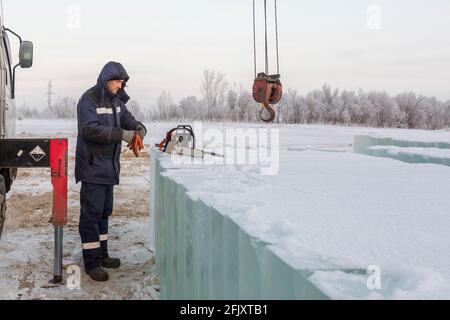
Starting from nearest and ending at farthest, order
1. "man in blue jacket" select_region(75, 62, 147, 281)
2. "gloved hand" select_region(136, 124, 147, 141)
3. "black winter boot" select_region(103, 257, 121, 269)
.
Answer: "man in blue jacket" select_region(75, 62, 147, 281)
"gloved hand" select_region(136, 124, 147, 141)
"black winter boot" select_region(103, 257, 121, 269)

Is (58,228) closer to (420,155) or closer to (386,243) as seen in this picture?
(386,243)

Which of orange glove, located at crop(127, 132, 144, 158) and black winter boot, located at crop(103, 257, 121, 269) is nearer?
orange glove, located at crop(127, 132, 144, 158)

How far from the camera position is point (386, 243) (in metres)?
2.09

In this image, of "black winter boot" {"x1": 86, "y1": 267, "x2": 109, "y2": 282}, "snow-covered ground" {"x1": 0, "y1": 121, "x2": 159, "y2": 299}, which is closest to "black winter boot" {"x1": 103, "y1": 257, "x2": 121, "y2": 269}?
"snow-covered ground" {"x1": 0, "y1": 121, "x2": 159, "y2": 299}

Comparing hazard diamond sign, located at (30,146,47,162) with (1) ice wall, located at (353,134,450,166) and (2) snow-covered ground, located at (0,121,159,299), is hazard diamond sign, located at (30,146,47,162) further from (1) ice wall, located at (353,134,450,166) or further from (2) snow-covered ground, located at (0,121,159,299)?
(1) ice wall, located at (353,134,450,166)

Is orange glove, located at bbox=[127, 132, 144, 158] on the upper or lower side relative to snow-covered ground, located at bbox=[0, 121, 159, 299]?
upper

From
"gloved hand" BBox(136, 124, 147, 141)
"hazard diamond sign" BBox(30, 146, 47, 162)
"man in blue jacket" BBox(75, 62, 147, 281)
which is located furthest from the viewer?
"gloved hand" BBox(136, 124, 147, 141)

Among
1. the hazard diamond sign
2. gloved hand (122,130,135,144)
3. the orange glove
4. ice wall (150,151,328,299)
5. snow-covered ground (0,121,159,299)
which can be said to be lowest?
snow-covered ground (0,121,159,299)

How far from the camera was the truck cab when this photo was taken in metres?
5.71

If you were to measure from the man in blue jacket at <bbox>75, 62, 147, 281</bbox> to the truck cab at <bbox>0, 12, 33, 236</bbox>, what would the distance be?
138cm

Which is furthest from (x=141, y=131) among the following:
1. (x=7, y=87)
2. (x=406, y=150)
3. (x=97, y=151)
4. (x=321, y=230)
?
(x=406, y=150)

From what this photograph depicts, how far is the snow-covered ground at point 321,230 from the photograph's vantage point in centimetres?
172
